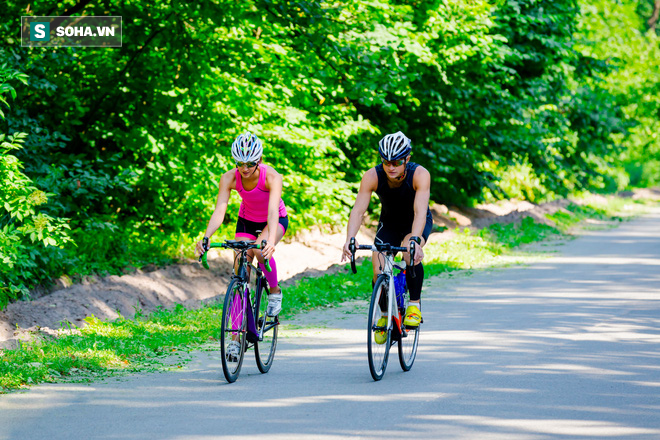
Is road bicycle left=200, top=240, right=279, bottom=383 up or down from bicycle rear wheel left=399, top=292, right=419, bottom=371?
up

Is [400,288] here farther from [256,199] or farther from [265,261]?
[256,199]

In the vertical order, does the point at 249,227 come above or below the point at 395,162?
below

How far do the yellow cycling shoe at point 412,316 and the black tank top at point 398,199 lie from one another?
73 cm

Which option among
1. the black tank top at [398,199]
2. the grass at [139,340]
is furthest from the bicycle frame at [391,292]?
the grass at [139,340]

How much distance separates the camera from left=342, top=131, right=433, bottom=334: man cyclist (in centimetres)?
721

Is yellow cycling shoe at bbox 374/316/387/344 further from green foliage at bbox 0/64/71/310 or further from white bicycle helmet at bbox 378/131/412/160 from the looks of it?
green foliage at bbox 0/64/71/310

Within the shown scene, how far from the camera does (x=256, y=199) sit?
766 cm

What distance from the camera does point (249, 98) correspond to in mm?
13773

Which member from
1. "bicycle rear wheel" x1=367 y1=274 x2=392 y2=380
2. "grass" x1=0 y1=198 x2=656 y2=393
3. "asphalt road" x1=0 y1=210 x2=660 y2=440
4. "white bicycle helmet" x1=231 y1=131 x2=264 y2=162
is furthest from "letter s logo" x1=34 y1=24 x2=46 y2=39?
"bicycle rear wheel" x1=367 y1=274 x2=392 y2=380

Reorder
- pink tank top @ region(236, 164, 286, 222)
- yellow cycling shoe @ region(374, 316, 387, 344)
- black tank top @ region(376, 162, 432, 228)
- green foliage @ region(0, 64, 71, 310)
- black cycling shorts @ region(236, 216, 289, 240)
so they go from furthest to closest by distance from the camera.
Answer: green foliage @ region(0, 64, 71, 310)
black cycling shorts @ region(236, 216, 289, 240)
pink tank top @ region(236, 164, 286, 222)
black tank top @ region(376, 162, 432, 228)
yellow cycling shoe @ region(374, 316, 387, 344)

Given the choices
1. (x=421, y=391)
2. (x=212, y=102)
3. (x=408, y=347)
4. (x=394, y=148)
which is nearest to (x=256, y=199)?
(x=394, y=148)

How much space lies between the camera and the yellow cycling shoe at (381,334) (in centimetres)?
716

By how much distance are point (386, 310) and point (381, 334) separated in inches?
8.8

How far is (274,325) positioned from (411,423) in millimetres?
2433
